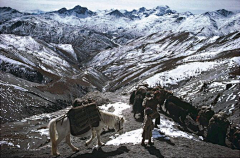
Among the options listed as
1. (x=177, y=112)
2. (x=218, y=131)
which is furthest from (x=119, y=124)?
(x=177, y=112)

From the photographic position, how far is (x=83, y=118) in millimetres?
9203

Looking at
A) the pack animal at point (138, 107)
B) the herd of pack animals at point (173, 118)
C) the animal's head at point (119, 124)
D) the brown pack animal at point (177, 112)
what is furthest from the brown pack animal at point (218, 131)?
the animal's head at point (119, 124)

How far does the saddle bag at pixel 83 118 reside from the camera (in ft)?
29.6

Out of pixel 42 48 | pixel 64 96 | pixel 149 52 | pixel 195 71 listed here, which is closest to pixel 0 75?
pixel 64 96

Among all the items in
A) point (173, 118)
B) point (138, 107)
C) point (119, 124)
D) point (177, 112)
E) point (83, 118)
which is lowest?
point (173, 118)

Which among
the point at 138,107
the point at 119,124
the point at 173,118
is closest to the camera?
the point at 119,124

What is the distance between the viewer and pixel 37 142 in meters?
13.7

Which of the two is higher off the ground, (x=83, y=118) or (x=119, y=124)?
(x=83, y=118)

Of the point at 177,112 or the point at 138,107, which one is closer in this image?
the point at 177,112

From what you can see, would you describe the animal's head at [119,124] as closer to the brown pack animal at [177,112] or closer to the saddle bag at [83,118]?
the saddle bag at [83,118]

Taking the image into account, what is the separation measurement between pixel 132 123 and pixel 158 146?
4994mm

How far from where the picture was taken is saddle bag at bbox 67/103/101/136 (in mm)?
9016

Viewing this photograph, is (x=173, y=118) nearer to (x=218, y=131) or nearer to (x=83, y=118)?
(x=218, y=131)

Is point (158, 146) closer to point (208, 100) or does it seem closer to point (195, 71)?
point (208, 100)
